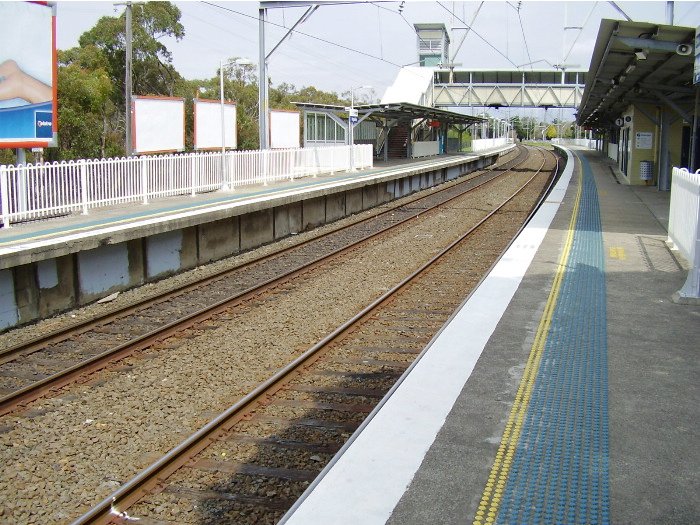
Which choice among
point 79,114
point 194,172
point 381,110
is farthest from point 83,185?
point 381,110

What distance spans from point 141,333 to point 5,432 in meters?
2.96

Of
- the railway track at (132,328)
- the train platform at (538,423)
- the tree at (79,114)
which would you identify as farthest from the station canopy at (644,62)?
the tree at (79,114)

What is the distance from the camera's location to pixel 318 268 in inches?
517

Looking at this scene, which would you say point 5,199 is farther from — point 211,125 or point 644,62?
point 644,62

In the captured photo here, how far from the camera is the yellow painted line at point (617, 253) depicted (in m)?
11.8

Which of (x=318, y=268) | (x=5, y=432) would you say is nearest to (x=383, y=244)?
(x=318, y=268)

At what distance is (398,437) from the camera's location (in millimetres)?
4797

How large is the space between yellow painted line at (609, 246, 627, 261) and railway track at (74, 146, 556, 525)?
138 inches

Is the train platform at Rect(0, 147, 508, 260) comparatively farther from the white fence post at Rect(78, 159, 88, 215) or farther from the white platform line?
the white platform line

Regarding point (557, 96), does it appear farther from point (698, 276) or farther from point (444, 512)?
point (444, 512)

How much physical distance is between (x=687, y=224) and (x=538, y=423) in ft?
24.4

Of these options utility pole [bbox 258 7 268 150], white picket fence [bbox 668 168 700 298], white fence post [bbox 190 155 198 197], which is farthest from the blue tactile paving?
utility pole [bbox 258 7 268 150]

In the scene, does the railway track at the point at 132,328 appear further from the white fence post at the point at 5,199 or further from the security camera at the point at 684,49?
the security camera at the point at 684,49

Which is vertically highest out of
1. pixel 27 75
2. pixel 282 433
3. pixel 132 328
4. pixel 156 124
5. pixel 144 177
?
pixel 27 75
